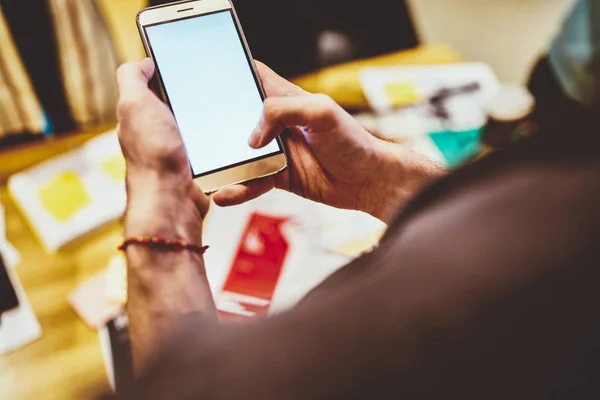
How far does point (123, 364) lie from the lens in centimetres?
75

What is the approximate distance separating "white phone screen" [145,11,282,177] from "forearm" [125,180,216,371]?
0.11 meters

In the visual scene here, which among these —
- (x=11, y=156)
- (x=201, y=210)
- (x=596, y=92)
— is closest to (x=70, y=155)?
(x=11, y=156)

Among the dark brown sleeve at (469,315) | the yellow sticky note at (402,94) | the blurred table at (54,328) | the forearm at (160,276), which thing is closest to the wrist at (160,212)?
the forearm at (160,276)

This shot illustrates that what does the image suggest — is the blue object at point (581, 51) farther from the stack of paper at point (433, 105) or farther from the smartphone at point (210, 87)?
the smartphone at point (210, 87)

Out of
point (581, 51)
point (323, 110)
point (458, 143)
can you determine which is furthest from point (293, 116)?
point (581, 51)

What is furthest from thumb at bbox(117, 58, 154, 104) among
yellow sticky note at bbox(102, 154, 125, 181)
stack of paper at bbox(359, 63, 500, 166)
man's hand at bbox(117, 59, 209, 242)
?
stack of paper at bbox(359, 63, 500, 166)

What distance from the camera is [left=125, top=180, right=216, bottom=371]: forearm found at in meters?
0.43

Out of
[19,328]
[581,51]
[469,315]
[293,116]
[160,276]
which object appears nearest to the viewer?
[469,315]

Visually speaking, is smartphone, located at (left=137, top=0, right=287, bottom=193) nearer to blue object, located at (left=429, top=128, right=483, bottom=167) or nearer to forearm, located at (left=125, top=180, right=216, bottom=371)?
forearm, located at (left=125, top=180, right=216, bottom=371)

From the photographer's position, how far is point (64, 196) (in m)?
0.91

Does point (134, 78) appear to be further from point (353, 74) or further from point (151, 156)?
point (353, 74)

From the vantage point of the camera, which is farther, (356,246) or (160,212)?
(356,246)

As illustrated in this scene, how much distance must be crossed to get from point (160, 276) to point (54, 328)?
419 mm

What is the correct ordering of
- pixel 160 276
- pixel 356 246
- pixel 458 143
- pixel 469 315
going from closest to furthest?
pixel 469 315
pixel 160 276
pixel 356 246
pixel 458 143
